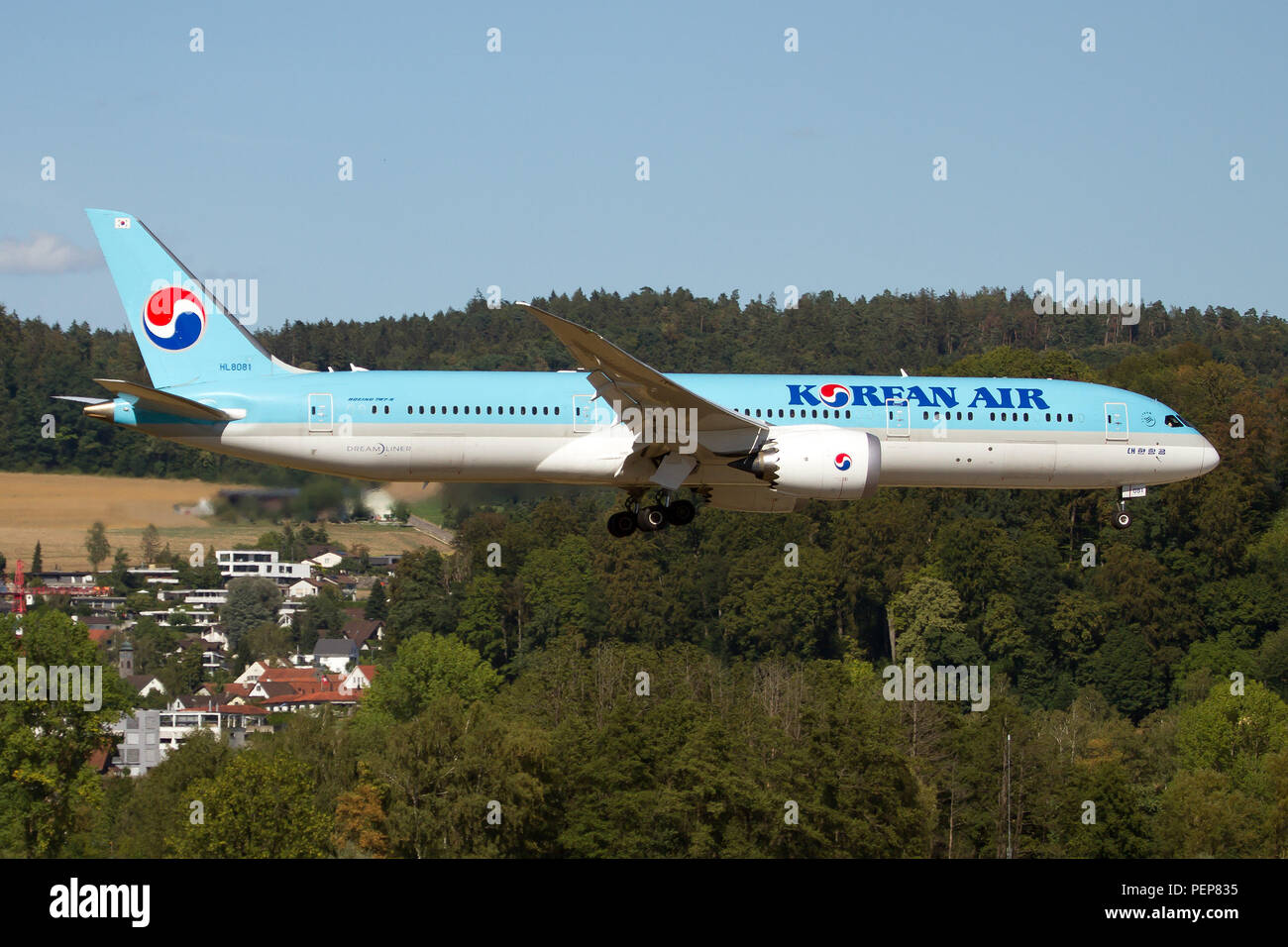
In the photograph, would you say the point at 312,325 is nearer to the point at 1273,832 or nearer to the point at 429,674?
the point at 429,674

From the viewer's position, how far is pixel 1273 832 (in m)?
58.2

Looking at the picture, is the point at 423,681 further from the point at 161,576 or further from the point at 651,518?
the point at 651,518

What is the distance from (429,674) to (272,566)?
52978 mm

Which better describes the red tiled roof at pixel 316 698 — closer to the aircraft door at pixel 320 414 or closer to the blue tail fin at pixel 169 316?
the blue tail fin at pixel 169 316

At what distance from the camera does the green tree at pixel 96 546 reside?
2322 inches

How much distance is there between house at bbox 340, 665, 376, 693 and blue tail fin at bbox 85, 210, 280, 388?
8193 cm

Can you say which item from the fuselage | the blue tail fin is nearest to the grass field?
the fuselage

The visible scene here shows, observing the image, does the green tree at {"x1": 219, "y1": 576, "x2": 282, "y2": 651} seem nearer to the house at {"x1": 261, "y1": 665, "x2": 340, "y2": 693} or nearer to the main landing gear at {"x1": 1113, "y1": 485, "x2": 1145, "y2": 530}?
the house at {"x1": 261, "y1": 665, "x2": 340, "y2": 693}

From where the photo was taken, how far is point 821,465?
31.6 meters

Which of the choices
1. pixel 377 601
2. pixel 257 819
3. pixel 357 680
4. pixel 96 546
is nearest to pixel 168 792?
pixel 257 819
